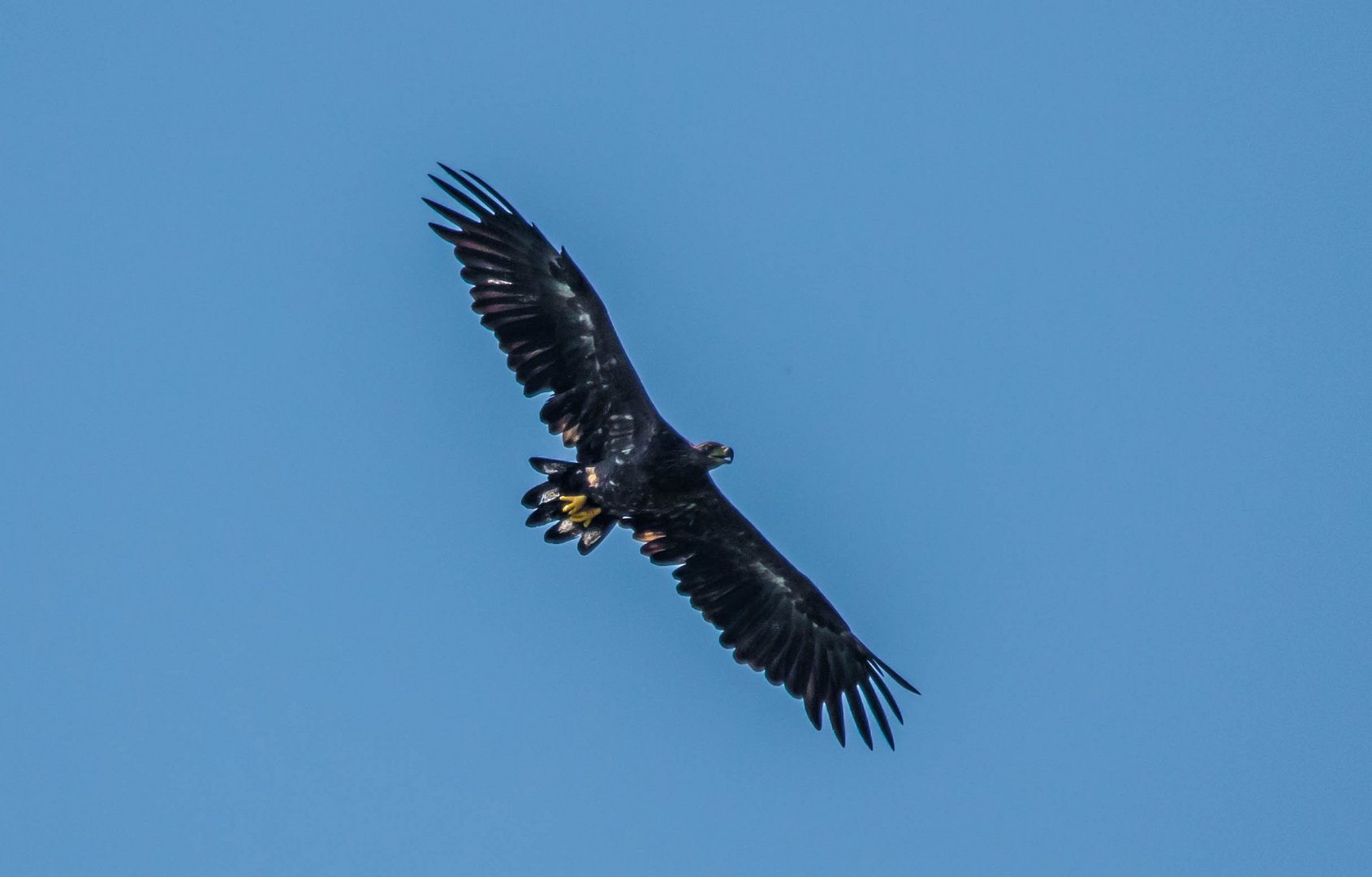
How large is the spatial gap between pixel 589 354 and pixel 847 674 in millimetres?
4522

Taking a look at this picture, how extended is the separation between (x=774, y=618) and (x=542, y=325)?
4102 mm

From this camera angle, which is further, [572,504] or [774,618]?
[774,618]

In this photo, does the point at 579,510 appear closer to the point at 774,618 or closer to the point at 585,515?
the point at 585,515

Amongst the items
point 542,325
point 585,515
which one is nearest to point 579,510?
point 585,515

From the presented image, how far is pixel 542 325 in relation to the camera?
19.9 m

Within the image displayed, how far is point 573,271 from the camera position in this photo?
19.7 metres

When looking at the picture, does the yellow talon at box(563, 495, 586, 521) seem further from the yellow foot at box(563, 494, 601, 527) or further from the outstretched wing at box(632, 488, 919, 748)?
the outstretched wing at box(632, 488, 919, 748)

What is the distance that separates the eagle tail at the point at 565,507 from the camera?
64.7 ft

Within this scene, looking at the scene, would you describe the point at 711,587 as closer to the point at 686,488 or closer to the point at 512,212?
the point at 686,488

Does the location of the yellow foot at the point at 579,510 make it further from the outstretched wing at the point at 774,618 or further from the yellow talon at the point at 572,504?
the outstretched wing at the point at 774,618

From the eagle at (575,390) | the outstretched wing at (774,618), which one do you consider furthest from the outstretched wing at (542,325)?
the outstretched wing at (774,618)

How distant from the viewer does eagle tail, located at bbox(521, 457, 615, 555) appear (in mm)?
19734

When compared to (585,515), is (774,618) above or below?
above

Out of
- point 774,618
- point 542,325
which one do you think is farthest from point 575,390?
point 774,618
